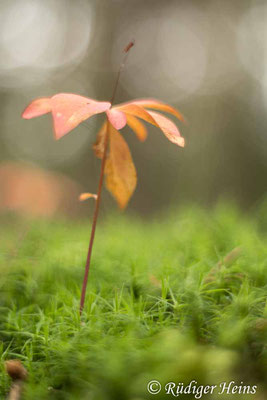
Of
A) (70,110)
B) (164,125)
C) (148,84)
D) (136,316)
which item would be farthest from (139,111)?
(148,84)

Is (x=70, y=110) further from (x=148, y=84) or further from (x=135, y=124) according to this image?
(x=148, y=84)

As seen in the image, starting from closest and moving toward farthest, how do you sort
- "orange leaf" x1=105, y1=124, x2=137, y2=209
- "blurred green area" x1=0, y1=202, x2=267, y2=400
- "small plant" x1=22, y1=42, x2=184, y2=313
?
1. "blurred green area" x1=0, y1=202, x2=267, y2=400
2. "small plant" x1=22, y1=42, x2=184, y2=313
3. "orange leaf" x1=105, y1=124, x2=137, y2=209

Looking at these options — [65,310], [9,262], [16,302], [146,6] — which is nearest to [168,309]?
[65,310]

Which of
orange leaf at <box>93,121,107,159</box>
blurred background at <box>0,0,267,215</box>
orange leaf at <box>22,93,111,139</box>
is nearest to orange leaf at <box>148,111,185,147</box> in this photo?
orange leaf at <box>22,93,111,139</box>

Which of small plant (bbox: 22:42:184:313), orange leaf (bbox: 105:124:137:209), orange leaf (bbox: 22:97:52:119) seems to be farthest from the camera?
orange leaf (bbox: 105:124:137:209)

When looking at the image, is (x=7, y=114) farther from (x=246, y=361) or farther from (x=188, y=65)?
(x=246, y=361)

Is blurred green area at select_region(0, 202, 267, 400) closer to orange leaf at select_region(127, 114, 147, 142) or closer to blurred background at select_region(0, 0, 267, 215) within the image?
orange leaf at select_region(127, 114, 147, 142)

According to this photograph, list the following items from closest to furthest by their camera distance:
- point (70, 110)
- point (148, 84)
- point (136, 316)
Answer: point (70, 110), point (136, 316), point (148, 84)

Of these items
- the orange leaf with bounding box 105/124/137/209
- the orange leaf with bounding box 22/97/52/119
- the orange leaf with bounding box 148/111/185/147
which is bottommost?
the orange leaf with bounding box 105/124/137/209
